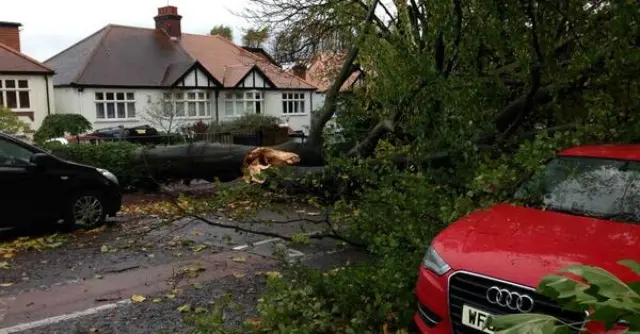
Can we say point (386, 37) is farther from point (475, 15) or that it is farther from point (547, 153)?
point (547, 153)

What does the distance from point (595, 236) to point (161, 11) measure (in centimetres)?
4486

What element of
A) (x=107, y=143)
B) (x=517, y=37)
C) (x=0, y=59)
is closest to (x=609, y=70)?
(x=517, y=37)

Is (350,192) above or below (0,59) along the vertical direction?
below

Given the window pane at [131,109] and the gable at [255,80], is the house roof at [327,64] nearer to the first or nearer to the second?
the window pane at [131,109]

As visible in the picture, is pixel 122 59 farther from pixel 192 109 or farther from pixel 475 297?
pixel 475 297

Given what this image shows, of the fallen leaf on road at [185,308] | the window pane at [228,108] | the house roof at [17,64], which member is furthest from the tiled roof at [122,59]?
the fallen leaf on road at [185,308]

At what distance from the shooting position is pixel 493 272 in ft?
10.9

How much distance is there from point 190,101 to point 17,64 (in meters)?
11.0

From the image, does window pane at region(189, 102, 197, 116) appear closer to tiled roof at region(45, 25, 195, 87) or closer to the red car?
tiled roof at region(45, 25, 195, 87)

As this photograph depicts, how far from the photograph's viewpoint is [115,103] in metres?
36.4

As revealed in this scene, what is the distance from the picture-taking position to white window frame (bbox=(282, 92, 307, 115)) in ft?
151

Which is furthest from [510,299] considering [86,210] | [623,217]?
[86,210]

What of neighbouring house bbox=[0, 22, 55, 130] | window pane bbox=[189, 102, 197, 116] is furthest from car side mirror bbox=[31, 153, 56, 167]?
window pane bbox=[189, 102, 197, 116]

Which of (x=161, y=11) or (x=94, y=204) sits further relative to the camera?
(x=161, y=11)
